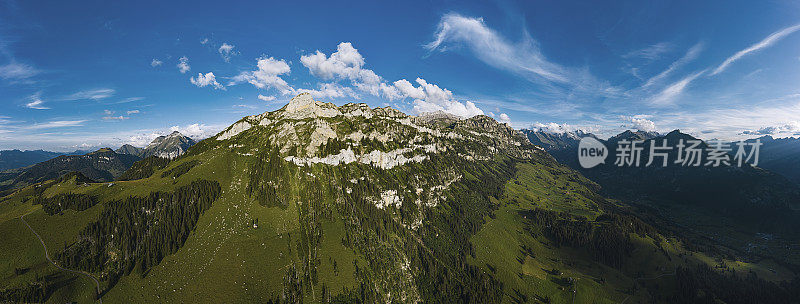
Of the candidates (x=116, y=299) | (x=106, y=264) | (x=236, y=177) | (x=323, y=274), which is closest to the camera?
(x=116, y=299)

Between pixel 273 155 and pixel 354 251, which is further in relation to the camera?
pixel 273 155

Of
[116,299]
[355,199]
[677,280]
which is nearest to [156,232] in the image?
[116,299]

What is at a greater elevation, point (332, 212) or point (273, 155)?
point (273, 155)

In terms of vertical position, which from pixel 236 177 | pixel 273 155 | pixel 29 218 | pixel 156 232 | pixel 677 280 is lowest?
pixel 677 280

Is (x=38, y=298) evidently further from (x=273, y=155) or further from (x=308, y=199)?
(x=273, y=155)

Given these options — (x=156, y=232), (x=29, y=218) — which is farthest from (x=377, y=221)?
(x=29, y=218)

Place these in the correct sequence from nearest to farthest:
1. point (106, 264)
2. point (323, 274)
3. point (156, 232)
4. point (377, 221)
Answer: point (106, 264)
point (156, 232)
point (323, 274)
point (377, 221)
